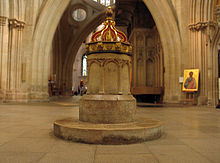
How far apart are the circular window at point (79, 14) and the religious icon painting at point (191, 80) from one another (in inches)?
793

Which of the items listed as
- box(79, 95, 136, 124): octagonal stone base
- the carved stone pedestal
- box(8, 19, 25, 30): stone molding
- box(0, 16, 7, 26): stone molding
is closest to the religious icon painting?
the carved stone pedestal

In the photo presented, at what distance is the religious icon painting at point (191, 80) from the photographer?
1359 cm

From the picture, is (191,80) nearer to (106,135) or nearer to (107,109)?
(107,109)

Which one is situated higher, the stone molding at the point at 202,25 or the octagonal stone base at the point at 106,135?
the stone molding at the point at 202,25

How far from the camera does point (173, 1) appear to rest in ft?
50.0

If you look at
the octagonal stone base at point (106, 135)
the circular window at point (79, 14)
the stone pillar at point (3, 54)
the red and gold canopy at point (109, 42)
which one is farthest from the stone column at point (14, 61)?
the circular window at point (79, 14)

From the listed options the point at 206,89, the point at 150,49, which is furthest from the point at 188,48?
the point at 150,49

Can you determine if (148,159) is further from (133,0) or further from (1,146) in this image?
(133,0)

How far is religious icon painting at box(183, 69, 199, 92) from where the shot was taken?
13587 mm

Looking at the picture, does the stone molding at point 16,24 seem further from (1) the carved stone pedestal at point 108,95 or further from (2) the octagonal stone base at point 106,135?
(2) the octagonal stone base at point 106,135

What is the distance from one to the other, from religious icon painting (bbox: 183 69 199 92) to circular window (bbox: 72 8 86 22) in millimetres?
20143

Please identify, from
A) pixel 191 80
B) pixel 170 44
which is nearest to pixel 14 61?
pixel 170 44

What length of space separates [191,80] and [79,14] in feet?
69.5

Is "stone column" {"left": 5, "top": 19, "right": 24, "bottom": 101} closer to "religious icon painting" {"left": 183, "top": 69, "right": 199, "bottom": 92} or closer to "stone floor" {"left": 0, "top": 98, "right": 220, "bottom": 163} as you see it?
"religious icon painting" {"left": 183, "top": 69, "right": 199, "bottom": 92}
